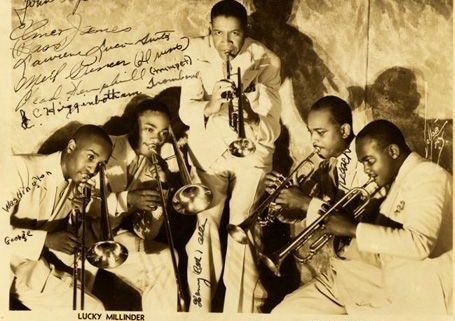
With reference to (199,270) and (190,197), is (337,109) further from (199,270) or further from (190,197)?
(199,270)

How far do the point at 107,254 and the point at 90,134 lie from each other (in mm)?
392

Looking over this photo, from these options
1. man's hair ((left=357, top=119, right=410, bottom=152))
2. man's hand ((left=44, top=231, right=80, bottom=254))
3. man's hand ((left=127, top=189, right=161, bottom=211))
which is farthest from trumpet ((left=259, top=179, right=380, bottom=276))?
man's hand ((left=44, top=231, right=80, bottom=254))

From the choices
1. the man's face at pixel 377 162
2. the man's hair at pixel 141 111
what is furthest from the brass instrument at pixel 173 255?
the man's face at pixel 377 162

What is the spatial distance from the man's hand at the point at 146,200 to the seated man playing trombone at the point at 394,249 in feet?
1.71

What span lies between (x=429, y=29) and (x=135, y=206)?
1124 millimetres

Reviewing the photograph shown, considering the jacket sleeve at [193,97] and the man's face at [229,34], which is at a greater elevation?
the man's face at [229,34]

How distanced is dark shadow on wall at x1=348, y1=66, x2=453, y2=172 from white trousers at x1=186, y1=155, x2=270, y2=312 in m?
0.42

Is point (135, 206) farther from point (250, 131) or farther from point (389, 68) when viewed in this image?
point (389, 68)

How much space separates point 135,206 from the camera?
9.18ft

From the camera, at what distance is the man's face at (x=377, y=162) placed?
9.14 feet

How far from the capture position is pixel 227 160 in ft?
9.27

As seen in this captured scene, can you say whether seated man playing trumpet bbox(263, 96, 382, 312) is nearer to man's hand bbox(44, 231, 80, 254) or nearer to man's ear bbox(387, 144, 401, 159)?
man's ear bbox(387, 144, 401, 159)
